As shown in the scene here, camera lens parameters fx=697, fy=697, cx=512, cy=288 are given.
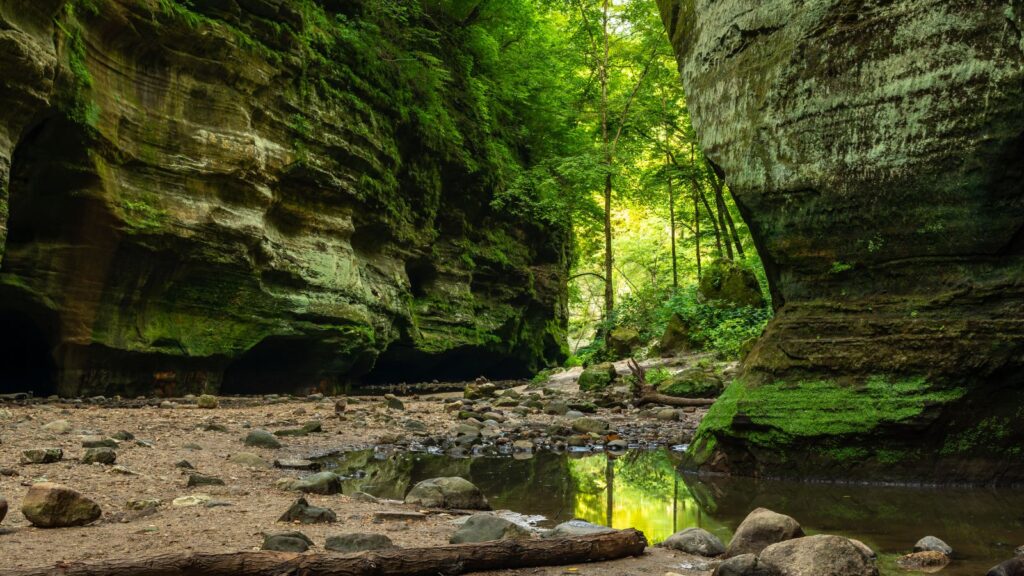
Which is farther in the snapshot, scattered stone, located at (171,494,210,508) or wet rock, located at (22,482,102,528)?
scattered stone, located at (171,494,210,508)

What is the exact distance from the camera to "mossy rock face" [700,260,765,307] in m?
17.1

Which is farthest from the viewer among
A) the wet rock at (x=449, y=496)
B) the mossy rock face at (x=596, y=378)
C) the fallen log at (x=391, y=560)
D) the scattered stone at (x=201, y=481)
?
the mossy rock face at (x=596, y=378)

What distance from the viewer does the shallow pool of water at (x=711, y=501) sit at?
3.67 m

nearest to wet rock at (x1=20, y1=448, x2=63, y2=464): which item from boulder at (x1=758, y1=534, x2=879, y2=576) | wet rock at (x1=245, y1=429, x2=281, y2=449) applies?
wet rock at (x1=245, y1=429, x2=281, y2=449)

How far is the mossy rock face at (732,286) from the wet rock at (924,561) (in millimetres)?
14229

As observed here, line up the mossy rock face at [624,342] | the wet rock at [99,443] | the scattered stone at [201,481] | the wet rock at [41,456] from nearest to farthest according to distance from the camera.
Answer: the scattered stone at [201,481]
the wet rock at [41,456]
the wet rock at [99,443]
the mossy rock face at [624,342]

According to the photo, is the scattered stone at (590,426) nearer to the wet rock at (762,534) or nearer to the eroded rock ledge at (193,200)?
the wet rock at (762,534)

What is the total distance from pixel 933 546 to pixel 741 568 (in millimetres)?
1170

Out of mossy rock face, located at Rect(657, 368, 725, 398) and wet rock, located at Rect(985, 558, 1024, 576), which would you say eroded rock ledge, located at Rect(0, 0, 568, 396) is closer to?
mossy rock face, located at Rect(657, 368, 725, 398)

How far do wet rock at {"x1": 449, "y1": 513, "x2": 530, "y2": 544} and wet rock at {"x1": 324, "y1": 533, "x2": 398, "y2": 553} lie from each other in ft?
1.33

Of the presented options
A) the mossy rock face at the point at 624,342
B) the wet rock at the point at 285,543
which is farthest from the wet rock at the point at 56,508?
the mossy rock face at the point at 624,342

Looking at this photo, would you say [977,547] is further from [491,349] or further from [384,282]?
[491,349]

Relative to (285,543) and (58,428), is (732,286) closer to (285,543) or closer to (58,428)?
(58,428)

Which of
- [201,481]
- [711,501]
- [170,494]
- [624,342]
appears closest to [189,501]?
[170,494]
